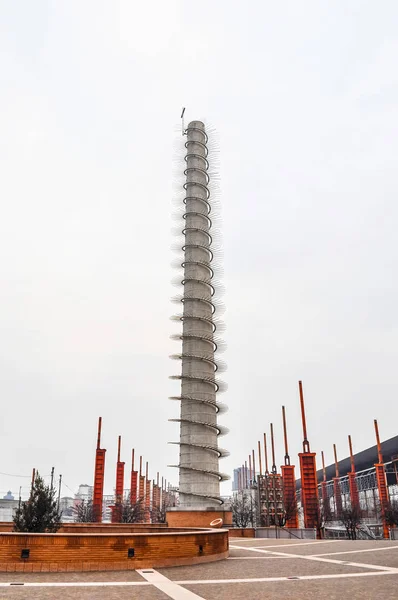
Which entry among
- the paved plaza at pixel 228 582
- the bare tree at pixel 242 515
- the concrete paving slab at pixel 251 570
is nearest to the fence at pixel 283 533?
the concrete paving slab at pixel 251 570

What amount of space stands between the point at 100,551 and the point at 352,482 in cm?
6052

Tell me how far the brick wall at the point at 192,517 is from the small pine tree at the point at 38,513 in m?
18.1

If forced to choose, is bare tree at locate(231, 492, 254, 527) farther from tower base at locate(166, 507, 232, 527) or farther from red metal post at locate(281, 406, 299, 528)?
tower base at locate(166, 507, 232, 527)

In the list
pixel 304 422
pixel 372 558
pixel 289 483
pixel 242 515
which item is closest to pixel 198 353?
pixel 304 422

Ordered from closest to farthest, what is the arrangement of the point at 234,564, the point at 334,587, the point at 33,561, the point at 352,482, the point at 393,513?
the point at 334,587 → the point at 33,561 → the point at 234,564 → the point at 393,513 → the point at 352,482

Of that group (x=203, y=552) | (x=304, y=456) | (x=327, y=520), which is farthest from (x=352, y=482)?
(x=203, y=552)

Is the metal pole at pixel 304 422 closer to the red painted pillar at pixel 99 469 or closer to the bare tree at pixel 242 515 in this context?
the red painted pillar at pixel 99 469

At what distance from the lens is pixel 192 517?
36.7m

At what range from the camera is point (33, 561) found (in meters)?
14.5

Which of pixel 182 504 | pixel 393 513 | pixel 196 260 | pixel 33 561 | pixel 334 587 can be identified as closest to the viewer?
pixel 334 587

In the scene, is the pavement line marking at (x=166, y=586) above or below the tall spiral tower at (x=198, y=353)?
below

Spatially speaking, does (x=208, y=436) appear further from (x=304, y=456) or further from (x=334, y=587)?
(x=334, y=587)

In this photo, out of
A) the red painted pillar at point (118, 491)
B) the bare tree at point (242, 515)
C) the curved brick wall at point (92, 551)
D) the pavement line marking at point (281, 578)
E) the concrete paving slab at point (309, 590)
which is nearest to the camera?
the concrete paving slab at point (309, 590)

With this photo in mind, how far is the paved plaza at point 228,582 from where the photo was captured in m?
10.7
